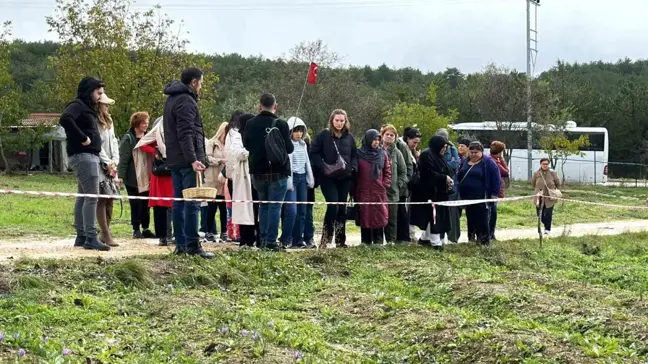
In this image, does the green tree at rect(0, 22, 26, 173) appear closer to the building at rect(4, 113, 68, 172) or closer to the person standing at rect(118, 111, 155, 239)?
the building at rect(4, 113, 68, 172)

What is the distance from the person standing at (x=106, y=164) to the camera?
10039 millimetres

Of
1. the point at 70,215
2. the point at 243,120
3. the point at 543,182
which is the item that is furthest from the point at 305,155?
the point at 70,215

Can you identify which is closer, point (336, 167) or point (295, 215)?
point (295, 215)

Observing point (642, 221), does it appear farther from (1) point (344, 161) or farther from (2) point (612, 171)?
(2) point (612, 171)

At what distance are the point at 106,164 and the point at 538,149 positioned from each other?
1437 inches

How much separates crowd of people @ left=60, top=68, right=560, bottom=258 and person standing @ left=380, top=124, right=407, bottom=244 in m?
0.02

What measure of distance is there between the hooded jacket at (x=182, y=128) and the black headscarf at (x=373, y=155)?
3220 millimetres

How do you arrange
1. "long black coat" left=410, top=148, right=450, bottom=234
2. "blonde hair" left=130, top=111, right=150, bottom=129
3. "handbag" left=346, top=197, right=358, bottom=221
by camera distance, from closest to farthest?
"blonde hair" left=130, top=111, right=150, bottom=129 < "handbag" left=346, top=197, right=358, bottom=221 < "long black coat" left=410, top=148, right=450, bottom=234

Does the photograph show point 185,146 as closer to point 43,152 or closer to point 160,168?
point 160,168

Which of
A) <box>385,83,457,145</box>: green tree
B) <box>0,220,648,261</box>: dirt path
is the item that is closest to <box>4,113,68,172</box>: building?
<box>385,83,457,145</box>: green tree

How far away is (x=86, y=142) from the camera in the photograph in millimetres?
9438

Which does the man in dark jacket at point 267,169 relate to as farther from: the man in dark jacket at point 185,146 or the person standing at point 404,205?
the person standing at point 404,205

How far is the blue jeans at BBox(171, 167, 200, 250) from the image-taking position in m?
9.04

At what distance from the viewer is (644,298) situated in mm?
8227
